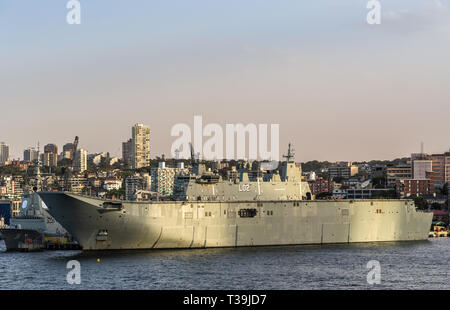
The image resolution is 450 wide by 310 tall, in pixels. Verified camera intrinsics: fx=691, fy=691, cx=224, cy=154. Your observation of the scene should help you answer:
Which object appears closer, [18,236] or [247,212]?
[247,212]

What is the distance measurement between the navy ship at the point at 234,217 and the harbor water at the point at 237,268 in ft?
4.76

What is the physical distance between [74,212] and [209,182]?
38.1ft

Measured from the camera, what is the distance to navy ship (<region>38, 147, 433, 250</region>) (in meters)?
50.7

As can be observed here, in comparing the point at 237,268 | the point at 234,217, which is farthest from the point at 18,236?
the point at 237,268

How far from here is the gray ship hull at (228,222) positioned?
50.5 m

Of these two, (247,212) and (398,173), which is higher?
(398,173)

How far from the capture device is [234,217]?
54.6m

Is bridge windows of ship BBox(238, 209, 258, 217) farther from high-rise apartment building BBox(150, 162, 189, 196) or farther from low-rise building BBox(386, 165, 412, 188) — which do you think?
low-rise building BBox(386, 165, 412, 188)

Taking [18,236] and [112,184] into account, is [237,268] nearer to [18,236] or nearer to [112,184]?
[18,236]

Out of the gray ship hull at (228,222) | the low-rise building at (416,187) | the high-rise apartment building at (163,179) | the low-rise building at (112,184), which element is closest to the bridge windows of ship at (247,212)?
the gray ship hull at (228,222)

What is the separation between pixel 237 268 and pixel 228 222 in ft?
42.7
